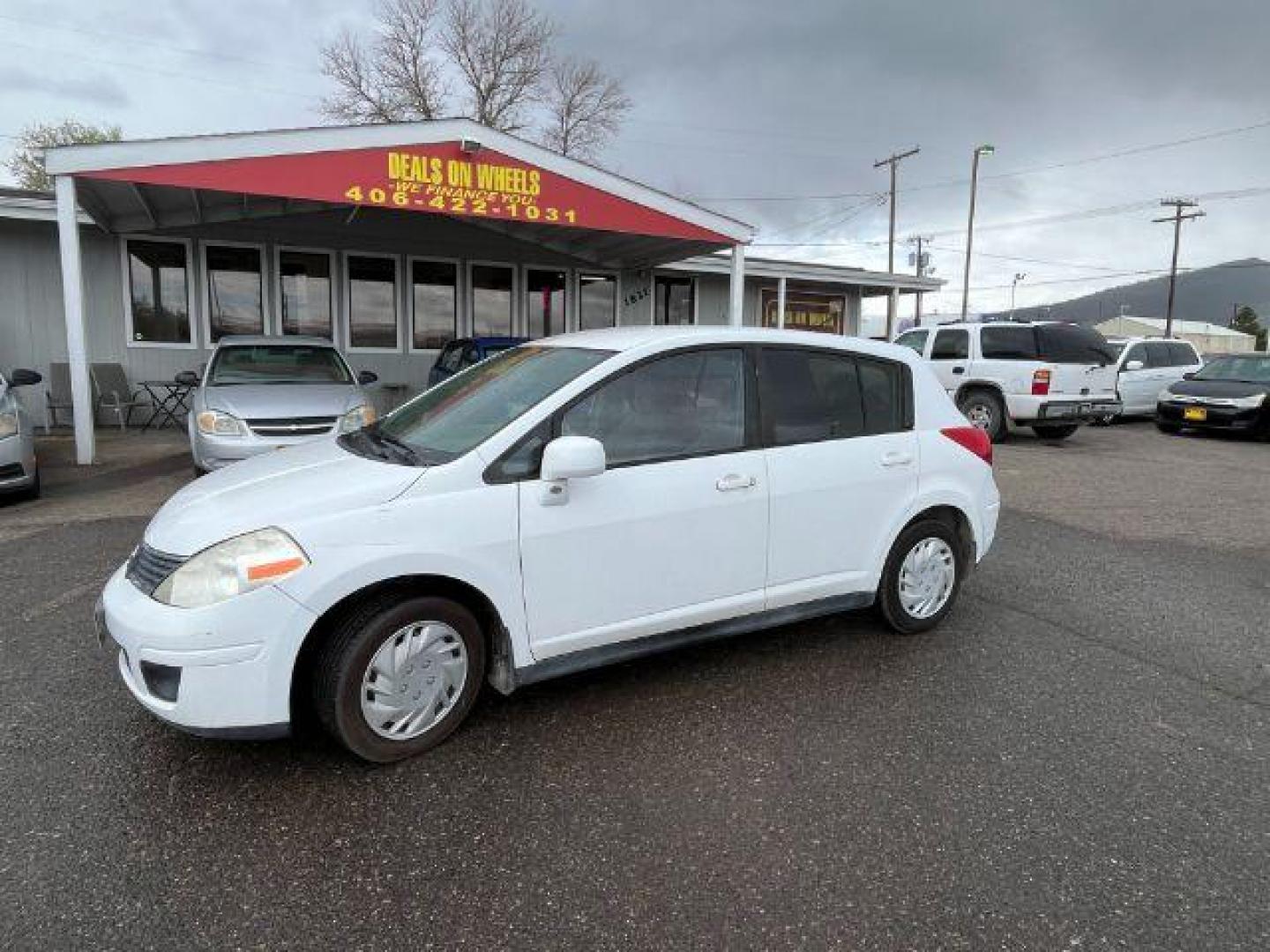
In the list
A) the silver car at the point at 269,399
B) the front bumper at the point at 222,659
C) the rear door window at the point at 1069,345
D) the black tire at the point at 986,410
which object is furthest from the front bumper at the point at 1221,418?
the front bumper at the point at 222,659

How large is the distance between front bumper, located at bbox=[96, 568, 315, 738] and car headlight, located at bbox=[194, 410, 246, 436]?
4.74 m

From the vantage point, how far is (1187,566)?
574cm

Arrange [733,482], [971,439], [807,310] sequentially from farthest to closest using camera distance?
1. [807,310]
2. [971,439]
3. [733,482]

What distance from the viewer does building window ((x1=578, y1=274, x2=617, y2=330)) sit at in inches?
629

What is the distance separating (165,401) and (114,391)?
686mm

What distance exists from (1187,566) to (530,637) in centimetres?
524

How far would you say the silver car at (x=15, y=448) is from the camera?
6781 millimetres

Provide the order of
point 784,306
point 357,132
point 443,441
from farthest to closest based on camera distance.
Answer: point 784,306 → point 357,132 → point 443,441

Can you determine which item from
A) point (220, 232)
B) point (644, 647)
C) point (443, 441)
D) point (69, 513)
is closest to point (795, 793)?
point (644, 647)

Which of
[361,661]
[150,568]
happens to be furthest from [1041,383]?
[150,568]

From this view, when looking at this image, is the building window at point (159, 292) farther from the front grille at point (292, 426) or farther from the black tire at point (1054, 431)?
the black tire at point (1054, 431)

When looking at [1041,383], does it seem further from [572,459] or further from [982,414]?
[572,459]

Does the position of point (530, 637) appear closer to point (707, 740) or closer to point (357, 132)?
→ point (707, 740)

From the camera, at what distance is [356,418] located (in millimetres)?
7426
